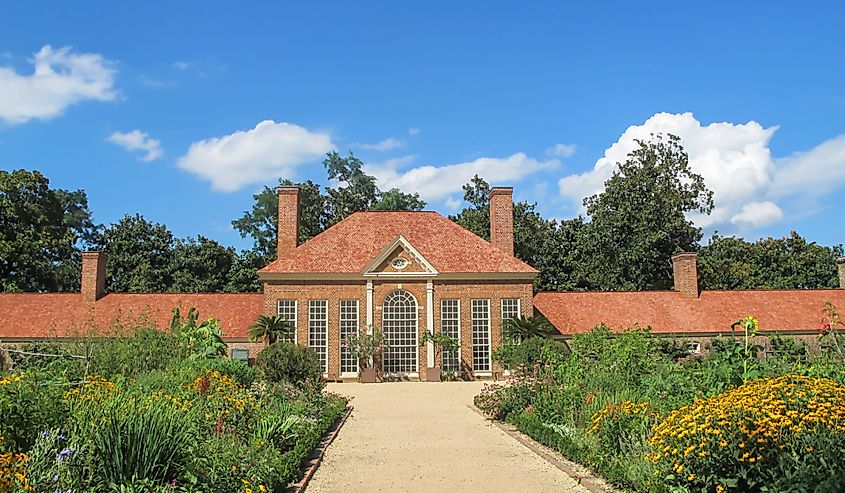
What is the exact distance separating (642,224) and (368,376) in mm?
20504

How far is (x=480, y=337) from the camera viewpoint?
29.3m

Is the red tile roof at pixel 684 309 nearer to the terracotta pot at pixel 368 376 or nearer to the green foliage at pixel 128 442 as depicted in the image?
the terracotta pot at pixel 368 376

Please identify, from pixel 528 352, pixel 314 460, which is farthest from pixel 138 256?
pixel 314 460

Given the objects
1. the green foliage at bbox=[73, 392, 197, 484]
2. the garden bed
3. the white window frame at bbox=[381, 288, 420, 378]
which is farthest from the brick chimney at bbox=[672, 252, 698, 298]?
the green foliage at bbox=[73, 392, 197, 484]

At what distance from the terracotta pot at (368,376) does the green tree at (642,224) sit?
18.6 meters

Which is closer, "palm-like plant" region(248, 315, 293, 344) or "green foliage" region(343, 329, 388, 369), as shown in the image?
"palm-like plant" region(248, 315, 293, 344)

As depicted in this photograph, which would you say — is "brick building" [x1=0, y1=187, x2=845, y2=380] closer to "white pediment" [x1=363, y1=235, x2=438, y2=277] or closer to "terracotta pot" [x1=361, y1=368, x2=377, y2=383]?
"white pediment" [x1=363, y1=235, x2=438, y2=277]

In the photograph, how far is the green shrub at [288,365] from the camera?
724 inches

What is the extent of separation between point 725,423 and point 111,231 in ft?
139

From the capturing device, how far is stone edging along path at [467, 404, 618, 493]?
338 inches

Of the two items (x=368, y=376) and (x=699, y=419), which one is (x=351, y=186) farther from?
(x=699, y=419)

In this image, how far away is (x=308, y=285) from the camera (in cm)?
2894

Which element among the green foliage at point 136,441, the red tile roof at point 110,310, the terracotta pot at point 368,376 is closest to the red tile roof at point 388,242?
the red tile roof at point 110,310

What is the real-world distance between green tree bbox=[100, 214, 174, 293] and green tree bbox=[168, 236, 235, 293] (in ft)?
2.00
